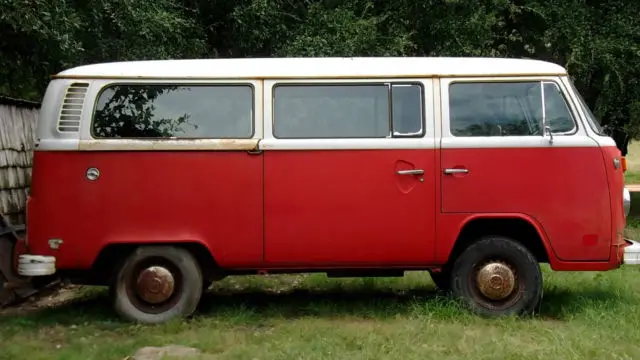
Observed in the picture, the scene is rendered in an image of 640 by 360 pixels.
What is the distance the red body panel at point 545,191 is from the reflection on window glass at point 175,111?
193 centimetres

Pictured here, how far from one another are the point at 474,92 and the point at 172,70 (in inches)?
110

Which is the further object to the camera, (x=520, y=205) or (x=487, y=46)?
(x=487, y=46)

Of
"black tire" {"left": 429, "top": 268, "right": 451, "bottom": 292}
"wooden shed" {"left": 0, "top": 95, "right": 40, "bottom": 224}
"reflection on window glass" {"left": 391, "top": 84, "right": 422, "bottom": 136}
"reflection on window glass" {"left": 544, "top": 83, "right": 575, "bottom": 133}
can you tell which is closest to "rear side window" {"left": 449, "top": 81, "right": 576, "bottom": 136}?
"reflection on window glass" {"left": 544, "top": 83, "right": 575, "bottom": 133}

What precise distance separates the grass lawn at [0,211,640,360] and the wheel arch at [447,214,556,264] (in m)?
0.56

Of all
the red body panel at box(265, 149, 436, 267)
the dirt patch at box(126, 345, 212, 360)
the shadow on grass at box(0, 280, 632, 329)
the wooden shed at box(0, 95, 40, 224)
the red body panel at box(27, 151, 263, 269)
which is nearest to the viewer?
the dirt patch at box(126, 345, 212, 360)

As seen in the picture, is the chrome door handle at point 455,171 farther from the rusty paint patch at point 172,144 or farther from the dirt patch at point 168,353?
the dirt patch at point 168,353

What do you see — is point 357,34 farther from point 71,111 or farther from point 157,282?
point 157,282

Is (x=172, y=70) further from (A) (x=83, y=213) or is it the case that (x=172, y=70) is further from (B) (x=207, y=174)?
(A) (x=83, y=213)

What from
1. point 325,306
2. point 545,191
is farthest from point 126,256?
point 545,191

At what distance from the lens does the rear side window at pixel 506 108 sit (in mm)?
6562

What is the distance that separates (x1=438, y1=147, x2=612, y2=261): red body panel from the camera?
21.2ft

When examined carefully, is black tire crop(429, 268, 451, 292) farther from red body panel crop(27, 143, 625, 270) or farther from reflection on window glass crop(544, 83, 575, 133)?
reflection on window glass crop(544, 83, 575, 133)

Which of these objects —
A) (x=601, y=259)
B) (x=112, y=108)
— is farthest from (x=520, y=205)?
(x=112, y=108)

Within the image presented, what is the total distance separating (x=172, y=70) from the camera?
6.54 metres
